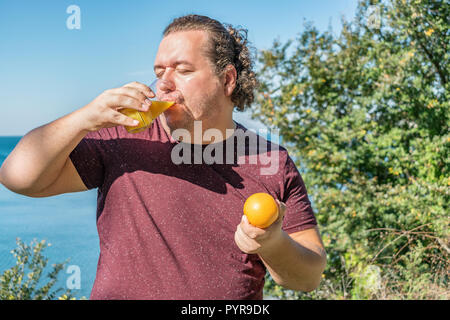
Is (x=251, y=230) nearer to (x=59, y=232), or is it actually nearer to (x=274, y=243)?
(x=274, y=243)

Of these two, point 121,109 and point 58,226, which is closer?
point 121,109

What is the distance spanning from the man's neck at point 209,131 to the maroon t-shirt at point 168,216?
5 cm

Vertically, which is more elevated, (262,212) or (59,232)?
(262,212)

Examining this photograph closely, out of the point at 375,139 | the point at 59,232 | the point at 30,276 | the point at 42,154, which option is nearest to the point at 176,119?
the point at 42,154

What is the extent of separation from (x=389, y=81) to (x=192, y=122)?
3414 mm

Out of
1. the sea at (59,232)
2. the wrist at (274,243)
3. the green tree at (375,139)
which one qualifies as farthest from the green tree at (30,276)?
the wrist at (274,243)

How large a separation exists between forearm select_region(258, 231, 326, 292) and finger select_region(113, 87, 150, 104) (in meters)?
0.60

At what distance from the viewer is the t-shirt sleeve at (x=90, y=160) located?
1519 mm

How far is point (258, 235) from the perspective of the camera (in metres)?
1.25

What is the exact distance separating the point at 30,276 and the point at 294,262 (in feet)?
9.55

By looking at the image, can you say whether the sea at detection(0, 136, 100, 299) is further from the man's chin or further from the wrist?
the wrist
